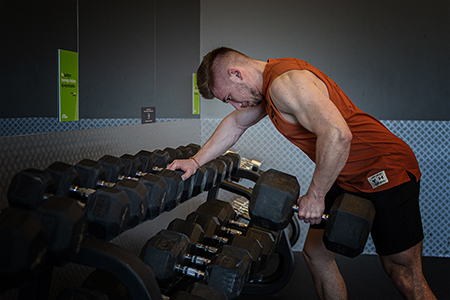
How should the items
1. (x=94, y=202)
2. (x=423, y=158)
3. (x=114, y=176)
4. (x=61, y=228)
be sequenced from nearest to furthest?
(x=61, y=228)
(x=94, y=202)
(x=114, y=176)
(x=423, y=158)

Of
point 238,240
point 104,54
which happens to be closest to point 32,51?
point 104,54

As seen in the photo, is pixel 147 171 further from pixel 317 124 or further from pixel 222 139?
pixel 317 124

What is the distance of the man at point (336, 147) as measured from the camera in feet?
4.78

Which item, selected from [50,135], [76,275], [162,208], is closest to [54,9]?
[50,135]

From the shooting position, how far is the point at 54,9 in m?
1.59

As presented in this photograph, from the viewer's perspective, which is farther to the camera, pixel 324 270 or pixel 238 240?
pixel 324 270

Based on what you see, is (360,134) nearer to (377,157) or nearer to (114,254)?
(377,157)

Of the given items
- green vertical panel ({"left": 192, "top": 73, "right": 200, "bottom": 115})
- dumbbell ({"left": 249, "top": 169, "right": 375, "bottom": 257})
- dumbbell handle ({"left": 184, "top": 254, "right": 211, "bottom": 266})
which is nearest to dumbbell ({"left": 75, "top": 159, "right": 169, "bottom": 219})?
dumbbell handle ({"left": 184, "top": 254, "right": 211, "bottom": 266})

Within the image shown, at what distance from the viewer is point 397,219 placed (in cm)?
167

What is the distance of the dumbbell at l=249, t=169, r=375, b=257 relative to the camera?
1.44 m

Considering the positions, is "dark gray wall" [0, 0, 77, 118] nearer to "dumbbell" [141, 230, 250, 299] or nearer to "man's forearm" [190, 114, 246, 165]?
"dumbbell" [141, 230, 250, 299]

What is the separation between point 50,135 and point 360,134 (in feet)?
4.30

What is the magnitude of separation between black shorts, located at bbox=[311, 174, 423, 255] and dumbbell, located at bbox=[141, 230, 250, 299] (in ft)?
2.14

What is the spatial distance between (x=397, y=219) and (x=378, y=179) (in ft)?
0.66
